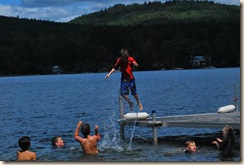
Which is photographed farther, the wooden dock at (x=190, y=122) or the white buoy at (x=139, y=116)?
the white buoy at (x=139, y=116)

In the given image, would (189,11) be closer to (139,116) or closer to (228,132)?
(139,116)

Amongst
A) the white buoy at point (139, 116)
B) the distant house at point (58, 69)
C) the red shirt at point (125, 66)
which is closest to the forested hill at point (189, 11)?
the red shirt at point (125, 66)

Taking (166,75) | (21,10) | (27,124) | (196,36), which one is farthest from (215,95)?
(166,75)

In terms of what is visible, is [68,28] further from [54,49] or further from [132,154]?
[132,154]

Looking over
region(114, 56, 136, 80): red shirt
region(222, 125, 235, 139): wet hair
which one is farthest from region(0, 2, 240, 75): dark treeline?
region(222, 125, 235, 139): wet hair

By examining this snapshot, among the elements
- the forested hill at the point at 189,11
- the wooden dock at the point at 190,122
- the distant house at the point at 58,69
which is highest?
the forested hill at the point at 189,11

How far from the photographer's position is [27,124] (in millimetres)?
28062

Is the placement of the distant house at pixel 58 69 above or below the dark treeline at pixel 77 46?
below

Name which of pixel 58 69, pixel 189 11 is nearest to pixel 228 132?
pixel 189 11

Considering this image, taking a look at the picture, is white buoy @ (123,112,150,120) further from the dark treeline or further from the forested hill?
the dark treeline

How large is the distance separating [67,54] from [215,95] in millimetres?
42436

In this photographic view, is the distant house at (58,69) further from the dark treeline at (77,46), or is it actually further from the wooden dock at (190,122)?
the wooden dock at (190,122)

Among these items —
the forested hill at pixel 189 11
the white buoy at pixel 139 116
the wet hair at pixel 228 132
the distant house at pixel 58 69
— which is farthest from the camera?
the distant house at pixel 58 69

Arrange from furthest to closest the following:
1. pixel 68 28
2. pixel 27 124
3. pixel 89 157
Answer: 1. pixel 68 28
2. pixel 27 124
3. pixel 89 157
